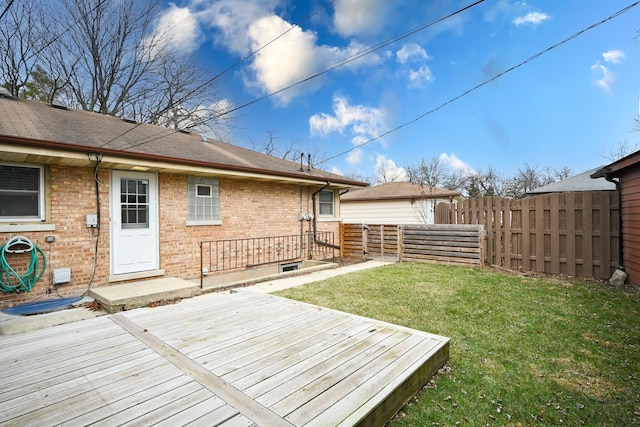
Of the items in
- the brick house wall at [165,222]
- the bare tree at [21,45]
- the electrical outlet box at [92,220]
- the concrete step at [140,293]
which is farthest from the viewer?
the bare tree at [21,45]

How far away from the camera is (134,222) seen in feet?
22.2

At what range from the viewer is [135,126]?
8672mm

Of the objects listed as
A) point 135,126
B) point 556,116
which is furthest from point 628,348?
point 556,116

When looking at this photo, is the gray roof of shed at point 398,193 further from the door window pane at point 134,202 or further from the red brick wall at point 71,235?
the red brick wall at point 71,235

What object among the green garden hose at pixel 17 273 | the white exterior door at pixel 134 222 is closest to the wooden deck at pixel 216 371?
the green garden hose at pixel 17 273

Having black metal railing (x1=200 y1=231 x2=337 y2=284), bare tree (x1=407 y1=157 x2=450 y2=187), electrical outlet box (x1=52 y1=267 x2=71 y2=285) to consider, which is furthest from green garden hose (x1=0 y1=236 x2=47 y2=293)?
bare tree (x1=407 y1=157 x2=450 y2=187)

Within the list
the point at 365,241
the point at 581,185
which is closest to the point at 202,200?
the point at 365,241

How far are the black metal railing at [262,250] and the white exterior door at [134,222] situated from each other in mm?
1187

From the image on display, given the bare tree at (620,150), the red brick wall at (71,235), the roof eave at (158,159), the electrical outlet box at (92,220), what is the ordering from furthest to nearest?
the bare tree at (620,150) < the electrical outlet box at (92,220) < the red brick wall at (71,235) < the roof eave at (158,159)

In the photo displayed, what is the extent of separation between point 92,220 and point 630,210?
10.7 meters

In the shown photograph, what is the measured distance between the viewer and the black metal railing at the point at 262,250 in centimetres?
802

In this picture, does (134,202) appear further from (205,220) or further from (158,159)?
(205,220)

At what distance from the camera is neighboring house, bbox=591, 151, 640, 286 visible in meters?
6.06

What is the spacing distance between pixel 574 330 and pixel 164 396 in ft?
15.4
